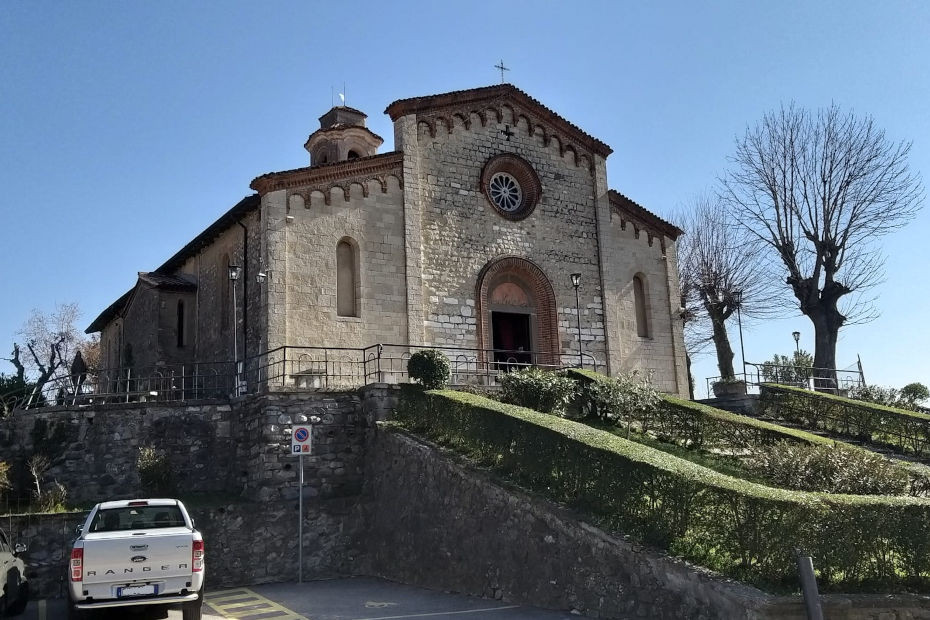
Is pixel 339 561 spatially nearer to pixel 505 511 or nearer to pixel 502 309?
pixel 505 511

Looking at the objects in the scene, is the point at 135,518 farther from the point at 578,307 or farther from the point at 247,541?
the point at 578,307

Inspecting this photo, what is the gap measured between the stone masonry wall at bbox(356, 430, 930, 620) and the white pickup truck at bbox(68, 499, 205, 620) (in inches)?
Answer: 180

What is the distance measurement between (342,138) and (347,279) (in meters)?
10.2

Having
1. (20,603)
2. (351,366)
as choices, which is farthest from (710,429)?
(20,603)

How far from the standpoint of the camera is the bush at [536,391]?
730 inches

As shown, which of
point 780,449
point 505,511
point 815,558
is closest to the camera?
point 815,558

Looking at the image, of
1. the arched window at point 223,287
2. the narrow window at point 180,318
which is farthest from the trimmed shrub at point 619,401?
the narrow window at point 180,318

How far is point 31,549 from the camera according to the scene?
1441 cm

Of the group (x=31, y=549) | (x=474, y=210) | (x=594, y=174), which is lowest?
(x=31, y=549)

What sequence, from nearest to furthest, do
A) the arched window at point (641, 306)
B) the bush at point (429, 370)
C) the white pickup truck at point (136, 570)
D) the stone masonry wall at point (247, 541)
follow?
the white pickup truck at point (136, 570), the stone masonry wall at point (247, 541), the bush at point (429, 370), the arched window at point (641, 306)

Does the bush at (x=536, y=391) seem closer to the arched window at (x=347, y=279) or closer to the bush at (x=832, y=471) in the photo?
the arched window at (x=347, y=279)

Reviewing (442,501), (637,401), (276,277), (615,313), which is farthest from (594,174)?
(442,501)

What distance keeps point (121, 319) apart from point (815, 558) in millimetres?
28544

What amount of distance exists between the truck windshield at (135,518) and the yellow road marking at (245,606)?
2.02m
